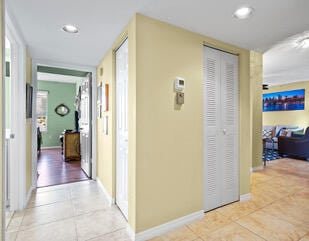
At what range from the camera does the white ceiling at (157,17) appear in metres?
1.62

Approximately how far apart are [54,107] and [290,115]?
9.40 m

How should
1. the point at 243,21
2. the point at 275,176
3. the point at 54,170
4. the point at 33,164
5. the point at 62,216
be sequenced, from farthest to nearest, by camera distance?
the point at 54,170
the point at 275,176
the point at 33,164
the point at 62,216
the point at 243,21

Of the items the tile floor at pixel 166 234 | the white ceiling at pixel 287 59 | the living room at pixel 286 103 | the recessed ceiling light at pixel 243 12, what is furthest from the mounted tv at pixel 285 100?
the recessed ceiling light at pixel 243 12

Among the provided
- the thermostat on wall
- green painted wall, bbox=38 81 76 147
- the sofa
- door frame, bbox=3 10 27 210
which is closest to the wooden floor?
door frame, bbox=3 10 27 210

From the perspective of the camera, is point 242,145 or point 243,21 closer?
point 243,21

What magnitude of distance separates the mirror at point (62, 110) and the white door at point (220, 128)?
6.57m

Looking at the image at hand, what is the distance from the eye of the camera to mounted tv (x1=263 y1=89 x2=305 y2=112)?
6.67m

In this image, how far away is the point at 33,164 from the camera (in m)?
3.07

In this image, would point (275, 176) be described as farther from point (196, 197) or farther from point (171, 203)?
point (171, 203)

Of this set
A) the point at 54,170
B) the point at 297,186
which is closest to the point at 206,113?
the point at 297,186

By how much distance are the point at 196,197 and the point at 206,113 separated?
1.05m

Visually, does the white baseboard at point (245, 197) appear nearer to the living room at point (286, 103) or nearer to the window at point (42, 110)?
the living room at point (286, 103)

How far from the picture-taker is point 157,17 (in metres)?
1.81

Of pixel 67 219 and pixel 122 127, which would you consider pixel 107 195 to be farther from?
pixel 122 127
